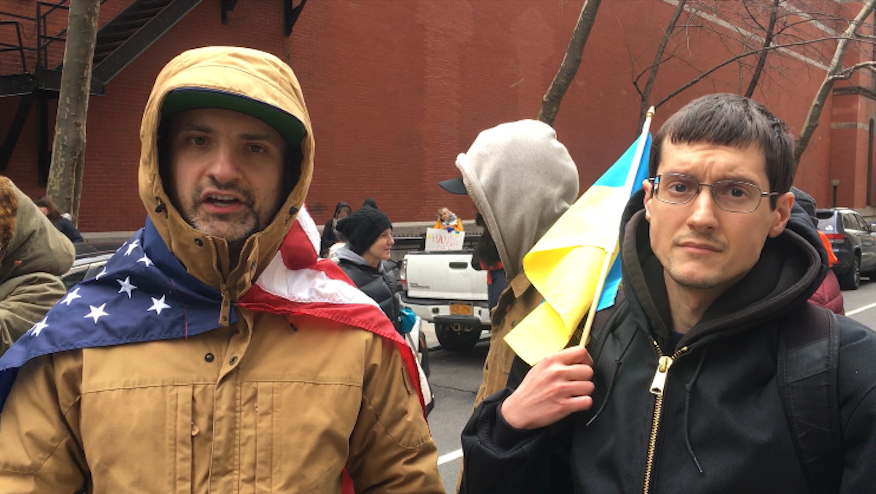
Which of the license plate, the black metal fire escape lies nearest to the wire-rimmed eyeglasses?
the license plate

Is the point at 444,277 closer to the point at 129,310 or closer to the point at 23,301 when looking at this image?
the point at 23,301

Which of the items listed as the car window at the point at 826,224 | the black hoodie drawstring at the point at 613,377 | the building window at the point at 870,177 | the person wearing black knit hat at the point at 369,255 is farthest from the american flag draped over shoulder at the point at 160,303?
the building window at the point at 870,177

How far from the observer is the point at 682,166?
1.76 meters

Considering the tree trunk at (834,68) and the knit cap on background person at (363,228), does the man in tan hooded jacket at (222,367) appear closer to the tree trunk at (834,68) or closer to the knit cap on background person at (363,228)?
the knit cap on background person at (363,228)

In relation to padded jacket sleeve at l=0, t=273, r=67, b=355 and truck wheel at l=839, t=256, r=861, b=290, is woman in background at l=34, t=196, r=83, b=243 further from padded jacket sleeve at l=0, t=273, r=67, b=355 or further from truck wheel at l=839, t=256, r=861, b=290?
truck wheel at l=839, t=256, r=861, b=290

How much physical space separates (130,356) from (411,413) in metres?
0.80

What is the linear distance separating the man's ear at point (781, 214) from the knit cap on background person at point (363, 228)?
3.99 m

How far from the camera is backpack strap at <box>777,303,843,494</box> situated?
148 centimetres

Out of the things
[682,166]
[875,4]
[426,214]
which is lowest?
[426,214]

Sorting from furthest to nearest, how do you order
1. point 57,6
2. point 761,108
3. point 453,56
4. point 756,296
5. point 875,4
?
point 453,56 → point 875,4 → point 57,6 → point 761,108 → point 756,296

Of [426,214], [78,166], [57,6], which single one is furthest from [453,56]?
[78,166]

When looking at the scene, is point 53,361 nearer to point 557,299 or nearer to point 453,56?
point 557,299

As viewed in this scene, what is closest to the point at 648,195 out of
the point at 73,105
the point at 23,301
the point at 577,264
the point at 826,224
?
the point at 577,264

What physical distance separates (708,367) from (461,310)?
7739mm
